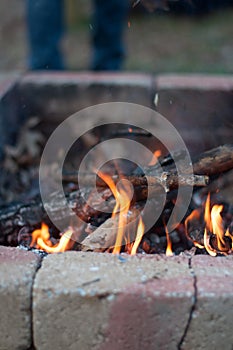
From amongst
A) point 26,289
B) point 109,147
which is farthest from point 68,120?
point 26,289

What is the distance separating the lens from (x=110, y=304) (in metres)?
1.49

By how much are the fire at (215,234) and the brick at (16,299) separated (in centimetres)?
62

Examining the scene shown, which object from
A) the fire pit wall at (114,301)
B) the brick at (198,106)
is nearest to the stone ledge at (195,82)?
the brick at (198,106)

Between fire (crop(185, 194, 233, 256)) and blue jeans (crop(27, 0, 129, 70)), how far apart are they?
2.29 m

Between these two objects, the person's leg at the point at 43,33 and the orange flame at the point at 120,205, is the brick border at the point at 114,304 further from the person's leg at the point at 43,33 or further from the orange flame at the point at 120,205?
the person's leg at the point at 43,33

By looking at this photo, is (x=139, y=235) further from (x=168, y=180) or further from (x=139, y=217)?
(x=168, y=180)

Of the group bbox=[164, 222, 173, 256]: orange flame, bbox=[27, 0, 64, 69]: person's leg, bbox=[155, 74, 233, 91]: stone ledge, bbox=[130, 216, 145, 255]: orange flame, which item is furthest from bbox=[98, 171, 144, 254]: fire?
bbox=[27, 0, 64, 69]: person's leg

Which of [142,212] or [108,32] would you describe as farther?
[108,32]

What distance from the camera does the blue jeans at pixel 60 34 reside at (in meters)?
3.95

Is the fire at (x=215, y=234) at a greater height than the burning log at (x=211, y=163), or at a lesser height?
lesser

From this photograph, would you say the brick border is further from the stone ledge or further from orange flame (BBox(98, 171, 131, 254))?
the stone ledge

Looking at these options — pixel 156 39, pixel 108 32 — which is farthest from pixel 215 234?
pixel 156 39

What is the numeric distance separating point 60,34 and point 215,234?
8.79 ft

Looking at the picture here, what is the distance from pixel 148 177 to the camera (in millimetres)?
1964
